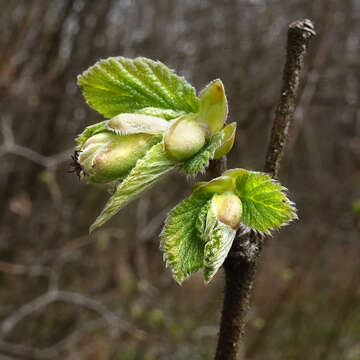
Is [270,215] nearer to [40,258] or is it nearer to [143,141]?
[143,141]

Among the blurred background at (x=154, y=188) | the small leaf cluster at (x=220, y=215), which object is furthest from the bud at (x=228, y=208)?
the blurred background at (x=154, y=188)

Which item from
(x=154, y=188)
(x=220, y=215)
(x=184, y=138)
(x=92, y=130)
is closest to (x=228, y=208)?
(x=220, y=215)

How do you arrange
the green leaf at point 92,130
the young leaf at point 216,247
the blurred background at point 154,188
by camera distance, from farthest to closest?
1. the blurred background at point 154,188
2. the green leaf at point 92,130
3. the young leaf at point 216,247

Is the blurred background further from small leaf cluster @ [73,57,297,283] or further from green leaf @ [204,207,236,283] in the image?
green leaf @ [204,207,236,283]

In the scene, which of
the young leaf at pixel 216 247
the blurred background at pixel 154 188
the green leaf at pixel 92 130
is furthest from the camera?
the blurred background at pixel 154 188

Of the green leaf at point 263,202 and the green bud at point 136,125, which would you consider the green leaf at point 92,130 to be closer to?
the green bud at point 136,125

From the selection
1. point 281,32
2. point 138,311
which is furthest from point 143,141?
point 281,32

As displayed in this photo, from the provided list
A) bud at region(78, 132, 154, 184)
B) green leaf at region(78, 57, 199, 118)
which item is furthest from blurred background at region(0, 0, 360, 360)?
bud at region(78, 132, 154, 184)
